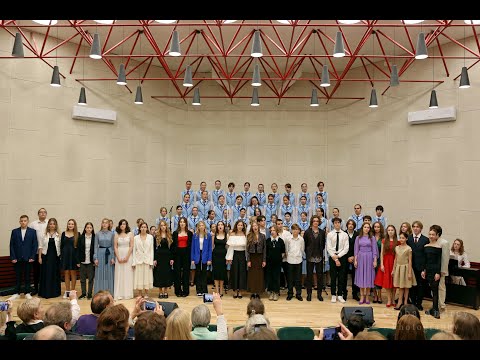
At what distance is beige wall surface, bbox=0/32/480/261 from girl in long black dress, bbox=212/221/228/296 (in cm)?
491

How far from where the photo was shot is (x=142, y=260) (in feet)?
31.3

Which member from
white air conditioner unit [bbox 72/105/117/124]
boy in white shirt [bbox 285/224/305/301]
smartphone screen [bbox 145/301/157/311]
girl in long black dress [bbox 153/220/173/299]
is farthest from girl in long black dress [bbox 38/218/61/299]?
smartphone screen [bbox 145/301/157/311]

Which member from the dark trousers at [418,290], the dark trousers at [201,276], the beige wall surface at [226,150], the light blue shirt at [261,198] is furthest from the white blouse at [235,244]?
the beige wall surface at [226,150]

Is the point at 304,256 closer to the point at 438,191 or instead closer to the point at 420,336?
the point at 438,191

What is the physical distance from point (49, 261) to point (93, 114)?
5.03 metres

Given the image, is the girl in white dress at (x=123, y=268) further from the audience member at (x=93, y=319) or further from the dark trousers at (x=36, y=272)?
the audience member at (x=93, y=319)

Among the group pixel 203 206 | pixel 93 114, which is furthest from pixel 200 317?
pixel 93 114

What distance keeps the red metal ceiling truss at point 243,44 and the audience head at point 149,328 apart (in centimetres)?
788

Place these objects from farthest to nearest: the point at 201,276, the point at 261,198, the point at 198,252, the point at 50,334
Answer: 1. the point at 261,198
2. the point at 201,276
3. the point at 198,252
4. the point at 50,334

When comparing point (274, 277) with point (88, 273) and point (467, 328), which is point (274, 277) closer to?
point (88, 273)

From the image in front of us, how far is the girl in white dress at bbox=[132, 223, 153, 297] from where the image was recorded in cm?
953

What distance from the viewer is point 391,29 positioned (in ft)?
38.2
